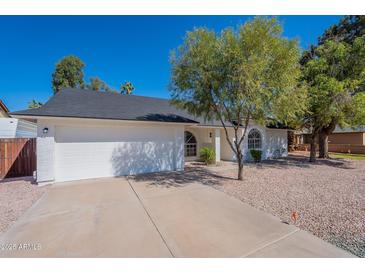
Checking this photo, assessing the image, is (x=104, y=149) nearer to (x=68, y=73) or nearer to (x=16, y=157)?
(x=16, y=157)

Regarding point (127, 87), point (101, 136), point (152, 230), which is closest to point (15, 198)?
point (101, 136)

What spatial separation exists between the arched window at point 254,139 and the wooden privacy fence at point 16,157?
48.8 ft

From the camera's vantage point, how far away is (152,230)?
3.59 metres

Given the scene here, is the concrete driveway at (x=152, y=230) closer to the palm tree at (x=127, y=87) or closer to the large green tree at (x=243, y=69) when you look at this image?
the large green tree at (x=243, y=69)

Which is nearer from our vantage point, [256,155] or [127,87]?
[256,155]

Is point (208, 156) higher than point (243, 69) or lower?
lower

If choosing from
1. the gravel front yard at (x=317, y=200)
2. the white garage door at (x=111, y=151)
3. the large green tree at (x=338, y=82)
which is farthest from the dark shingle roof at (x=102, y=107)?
the large green tree at (x=338, y=82)

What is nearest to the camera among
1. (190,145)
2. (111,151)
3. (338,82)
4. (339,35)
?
(111,151)

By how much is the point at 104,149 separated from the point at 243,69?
23.8 feet

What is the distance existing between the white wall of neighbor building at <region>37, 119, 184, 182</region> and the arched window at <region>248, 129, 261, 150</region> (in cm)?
717

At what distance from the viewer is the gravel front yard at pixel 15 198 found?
4.29 metres
